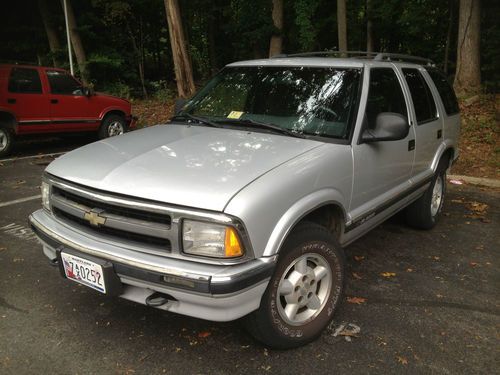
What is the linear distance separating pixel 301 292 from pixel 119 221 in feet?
3.87

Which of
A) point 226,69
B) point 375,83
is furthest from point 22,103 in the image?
point 375,83

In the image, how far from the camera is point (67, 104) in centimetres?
956

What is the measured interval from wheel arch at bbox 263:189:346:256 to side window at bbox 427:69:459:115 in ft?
8.37

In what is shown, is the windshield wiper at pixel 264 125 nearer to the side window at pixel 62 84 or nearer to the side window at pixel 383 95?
the side window at pixel 383 95

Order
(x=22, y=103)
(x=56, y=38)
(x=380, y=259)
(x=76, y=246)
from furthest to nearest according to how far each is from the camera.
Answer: (x=56, y=38)
(x=22, y=103)
(x=380, y=259)
(x=76, y=246)

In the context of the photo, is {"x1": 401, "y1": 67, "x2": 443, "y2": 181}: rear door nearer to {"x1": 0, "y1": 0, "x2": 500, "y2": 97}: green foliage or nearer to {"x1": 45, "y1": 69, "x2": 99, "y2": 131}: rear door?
{"x1": 45, "y1": 69, "x2": 99, "y2": 131}: rear door

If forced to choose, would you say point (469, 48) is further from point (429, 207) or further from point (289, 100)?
point (289, 100)

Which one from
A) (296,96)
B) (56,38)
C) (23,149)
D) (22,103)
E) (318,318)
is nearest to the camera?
(318,318)

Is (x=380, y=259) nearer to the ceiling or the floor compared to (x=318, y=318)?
nearer to the floor

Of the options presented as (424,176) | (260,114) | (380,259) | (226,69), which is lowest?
(380,259)

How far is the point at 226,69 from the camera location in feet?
14.1

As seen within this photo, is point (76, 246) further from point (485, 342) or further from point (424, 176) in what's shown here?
point (424, 176)

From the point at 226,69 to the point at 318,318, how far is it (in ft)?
8.33

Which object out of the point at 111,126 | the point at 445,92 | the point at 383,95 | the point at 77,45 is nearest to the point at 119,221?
the point at 383,95
